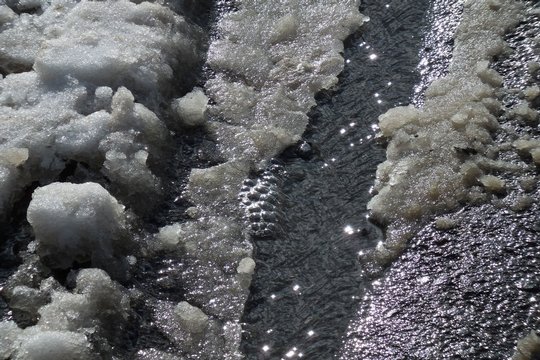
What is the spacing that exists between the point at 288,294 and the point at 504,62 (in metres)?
1.49

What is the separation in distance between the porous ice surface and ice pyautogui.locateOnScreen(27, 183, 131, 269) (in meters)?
0.97

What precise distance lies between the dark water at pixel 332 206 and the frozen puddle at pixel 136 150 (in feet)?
0.24

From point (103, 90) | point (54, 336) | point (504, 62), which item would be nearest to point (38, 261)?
point (54, 336)

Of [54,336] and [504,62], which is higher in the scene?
[504,62]

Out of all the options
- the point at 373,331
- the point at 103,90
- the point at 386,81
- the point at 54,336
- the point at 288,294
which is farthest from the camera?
the point at 386,81

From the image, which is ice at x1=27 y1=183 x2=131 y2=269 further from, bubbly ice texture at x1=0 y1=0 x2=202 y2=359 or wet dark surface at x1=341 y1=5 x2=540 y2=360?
wet dark surface at x1=341 y1=5 x2=540 y2=360

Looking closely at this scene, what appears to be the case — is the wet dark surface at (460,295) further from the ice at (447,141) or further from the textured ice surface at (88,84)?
the textured ice surface at (88,84)

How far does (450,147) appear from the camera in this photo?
2633 mm

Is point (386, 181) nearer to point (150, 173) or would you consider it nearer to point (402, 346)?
point (402, 346)

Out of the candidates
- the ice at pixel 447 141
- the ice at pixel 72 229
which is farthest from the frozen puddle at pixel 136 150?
the ice at pixel 447 141

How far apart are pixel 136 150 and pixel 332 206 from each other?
81 cm

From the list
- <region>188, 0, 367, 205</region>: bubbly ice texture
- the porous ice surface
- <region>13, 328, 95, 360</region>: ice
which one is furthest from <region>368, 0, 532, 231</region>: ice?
<region>13, 328, 95, 360</region>: ice

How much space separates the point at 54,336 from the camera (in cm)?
200

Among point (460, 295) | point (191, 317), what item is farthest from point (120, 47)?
point (460, 295)
